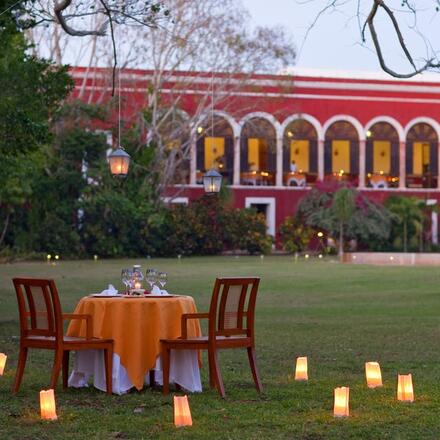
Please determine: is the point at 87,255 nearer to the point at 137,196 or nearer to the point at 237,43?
the point at 137,196

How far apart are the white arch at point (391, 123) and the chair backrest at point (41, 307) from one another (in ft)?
133

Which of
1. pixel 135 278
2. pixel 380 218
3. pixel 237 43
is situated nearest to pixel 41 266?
pixel 237 43

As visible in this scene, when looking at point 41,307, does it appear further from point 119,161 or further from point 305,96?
point 305,96

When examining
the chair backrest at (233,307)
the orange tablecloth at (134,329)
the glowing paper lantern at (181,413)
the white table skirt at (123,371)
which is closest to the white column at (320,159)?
the white table skirt at (123,371)

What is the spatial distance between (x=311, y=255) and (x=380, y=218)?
10.5 ft

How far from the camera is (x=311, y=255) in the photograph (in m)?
43.8

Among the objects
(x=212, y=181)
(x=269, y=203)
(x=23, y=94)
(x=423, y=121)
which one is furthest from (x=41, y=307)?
(x=423, y=121)

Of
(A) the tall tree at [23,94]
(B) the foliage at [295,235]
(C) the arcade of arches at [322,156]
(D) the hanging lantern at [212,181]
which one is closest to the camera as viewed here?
(A) the tall tree at [23,94]

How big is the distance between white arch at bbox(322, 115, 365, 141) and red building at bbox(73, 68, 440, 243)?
0.14ft

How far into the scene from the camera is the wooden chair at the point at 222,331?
894 cm

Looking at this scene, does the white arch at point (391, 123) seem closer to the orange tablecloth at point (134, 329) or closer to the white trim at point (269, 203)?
the white trim at point (269, 203)

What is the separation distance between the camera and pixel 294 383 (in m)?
9.77

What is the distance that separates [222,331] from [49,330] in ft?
4.42

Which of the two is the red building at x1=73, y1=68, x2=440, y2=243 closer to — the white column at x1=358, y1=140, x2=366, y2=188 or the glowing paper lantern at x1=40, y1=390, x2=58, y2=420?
the white column at x1=358, y1=140, x2=366, y2=188
